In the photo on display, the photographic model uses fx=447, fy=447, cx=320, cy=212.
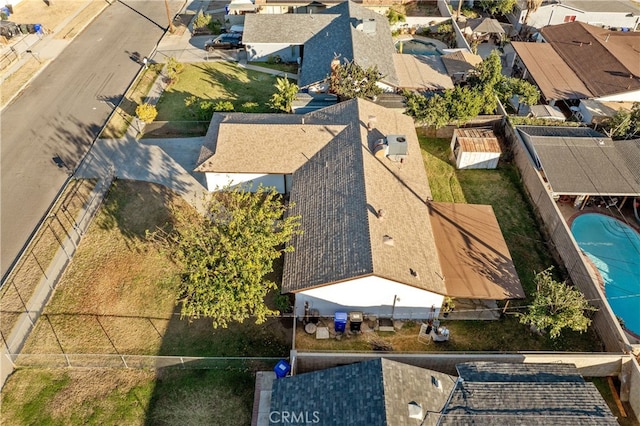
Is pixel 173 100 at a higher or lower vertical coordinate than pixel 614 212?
higher

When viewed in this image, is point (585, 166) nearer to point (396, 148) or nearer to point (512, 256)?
point (512, 256)

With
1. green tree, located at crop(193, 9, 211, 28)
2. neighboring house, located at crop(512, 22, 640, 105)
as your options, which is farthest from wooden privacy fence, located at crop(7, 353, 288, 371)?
green tree, located at crop(193, 9, 211, 28)

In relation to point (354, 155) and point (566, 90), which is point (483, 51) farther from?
point (354, 155)

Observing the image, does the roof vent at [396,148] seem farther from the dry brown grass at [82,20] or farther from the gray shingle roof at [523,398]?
the dry brown grass at [82,20]

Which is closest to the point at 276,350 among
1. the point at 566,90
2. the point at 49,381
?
the point at 49,381

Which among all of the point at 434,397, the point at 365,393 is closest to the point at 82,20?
the point at 365,393
